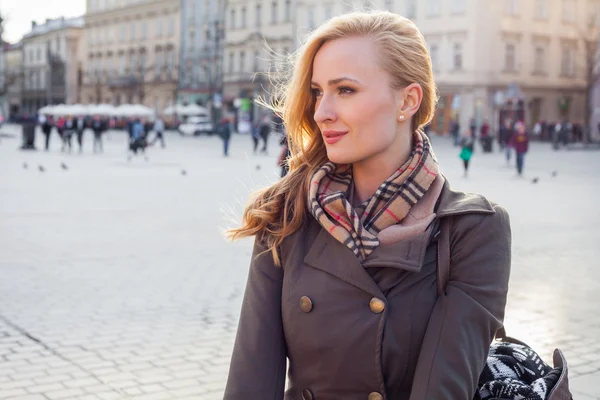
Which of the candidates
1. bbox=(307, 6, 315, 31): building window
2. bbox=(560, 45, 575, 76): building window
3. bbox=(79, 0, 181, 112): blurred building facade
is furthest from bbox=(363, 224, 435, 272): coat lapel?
bbox=(79, 0, 181, 112): blurred building facade

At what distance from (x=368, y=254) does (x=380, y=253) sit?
0.10 ft

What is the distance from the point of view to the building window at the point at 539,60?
192 feet

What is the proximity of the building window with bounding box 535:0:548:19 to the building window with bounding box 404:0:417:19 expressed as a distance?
8009 millimetres

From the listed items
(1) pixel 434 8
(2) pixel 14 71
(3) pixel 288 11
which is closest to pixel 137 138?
(1) pixel 434 8

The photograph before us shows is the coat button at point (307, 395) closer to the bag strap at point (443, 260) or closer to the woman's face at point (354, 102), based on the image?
the bag strap at point (443, 260)

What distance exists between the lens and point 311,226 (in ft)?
7.55

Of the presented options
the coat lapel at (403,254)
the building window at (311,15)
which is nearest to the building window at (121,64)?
the building window at (311,15)

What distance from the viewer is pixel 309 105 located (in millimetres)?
2432

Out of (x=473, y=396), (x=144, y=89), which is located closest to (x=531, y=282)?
(x=473, y=396)

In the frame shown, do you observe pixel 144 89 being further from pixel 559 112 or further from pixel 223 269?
pixel 223 269

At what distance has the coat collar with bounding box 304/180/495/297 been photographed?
210cm

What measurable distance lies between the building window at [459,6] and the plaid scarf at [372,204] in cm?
5543

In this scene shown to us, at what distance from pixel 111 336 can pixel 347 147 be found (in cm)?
410

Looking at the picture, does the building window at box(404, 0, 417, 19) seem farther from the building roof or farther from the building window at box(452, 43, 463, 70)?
the building roof
